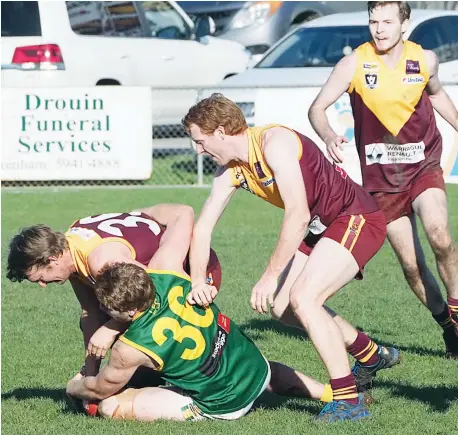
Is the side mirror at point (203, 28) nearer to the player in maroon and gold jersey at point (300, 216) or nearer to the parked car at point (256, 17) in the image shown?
the parked car at point (256, 17)

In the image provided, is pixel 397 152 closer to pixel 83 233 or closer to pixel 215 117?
pixel 215 117

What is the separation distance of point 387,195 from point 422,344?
3.43 feet

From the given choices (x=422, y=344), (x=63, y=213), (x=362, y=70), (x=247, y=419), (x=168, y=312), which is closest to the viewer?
(x=168, y=312)

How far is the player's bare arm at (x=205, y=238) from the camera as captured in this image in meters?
5.40

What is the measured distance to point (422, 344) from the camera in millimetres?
7234

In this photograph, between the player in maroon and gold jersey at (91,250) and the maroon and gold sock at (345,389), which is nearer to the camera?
the player in maroon and gold jersey at (91,250)

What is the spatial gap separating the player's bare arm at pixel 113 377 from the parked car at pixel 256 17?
13.8 m

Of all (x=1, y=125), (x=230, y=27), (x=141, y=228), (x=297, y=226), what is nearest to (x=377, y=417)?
(x=297, y=226)

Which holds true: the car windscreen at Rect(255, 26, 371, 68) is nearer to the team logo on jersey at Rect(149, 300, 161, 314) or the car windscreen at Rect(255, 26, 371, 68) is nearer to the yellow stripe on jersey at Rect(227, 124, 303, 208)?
the yellow stripe on jersey at Rect(227, 124, 303, 208)

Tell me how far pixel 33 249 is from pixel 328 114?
8299mm

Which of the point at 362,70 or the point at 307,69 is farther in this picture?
the point at 307,69

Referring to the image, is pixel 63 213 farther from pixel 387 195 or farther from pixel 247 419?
pixel 247 419

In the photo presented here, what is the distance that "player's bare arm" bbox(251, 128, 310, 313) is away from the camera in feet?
17.6

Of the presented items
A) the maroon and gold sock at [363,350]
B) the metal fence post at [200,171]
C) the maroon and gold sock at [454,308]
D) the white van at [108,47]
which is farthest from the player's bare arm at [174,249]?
the white van at [108,47]
